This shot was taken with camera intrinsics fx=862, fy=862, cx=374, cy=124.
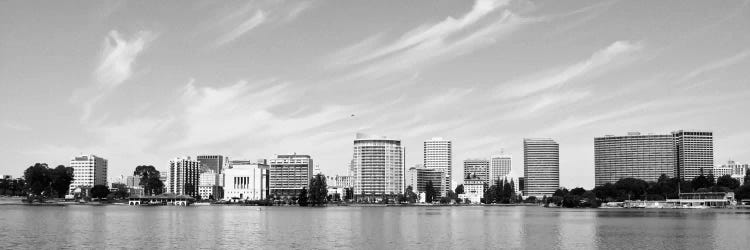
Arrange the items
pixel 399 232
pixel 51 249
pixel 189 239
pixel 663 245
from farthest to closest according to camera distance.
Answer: pixel 399 232
pixel 189 239
pixel 663 245
pixel 51 249

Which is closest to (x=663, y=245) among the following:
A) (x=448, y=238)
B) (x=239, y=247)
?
(x=448, y=238)

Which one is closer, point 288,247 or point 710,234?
point 288,247

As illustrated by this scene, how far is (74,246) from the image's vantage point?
7100cm

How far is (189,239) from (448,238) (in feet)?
82.1

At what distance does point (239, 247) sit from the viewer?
72.2m

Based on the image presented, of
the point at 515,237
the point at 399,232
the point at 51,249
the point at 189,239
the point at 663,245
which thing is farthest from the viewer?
the point at 399,232

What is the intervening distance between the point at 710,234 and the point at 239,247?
49.8 m

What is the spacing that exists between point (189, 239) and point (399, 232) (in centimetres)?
2475

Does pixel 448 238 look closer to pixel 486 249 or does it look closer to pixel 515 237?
pixel 515 237

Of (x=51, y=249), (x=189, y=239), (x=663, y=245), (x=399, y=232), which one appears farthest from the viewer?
(x=399, y=232)

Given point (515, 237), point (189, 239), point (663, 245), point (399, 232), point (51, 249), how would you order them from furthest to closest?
1. point (399, 232)
2. point (515, 237)
3. point (189, 239)
4. point (663, 245)
5. point (51, 249)

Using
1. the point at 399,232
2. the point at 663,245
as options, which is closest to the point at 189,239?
the point at 399,232

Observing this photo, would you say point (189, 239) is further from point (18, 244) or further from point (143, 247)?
point (18, 244)

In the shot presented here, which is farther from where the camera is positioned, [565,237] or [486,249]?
[565,237]
